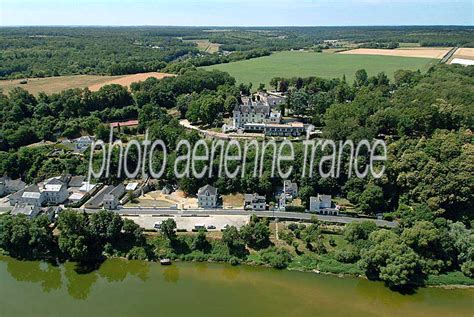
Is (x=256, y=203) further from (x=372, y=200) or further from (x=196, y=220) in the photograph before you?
(x=372, y=200)

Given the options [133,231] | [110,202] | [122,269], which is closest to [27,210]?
[110,202]

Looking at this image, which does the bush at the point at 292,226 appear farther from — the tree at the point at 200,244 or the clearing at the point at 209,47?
the clearing at the point at 209,47

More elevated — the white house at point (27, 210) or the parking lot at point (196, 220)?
the white house at point (27, 210)

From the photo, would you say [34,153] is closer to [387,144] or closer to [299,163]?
[299,163]

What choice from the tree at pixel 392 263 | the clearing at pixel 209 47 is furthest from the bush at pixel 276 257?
the clearing at pixel 209 47

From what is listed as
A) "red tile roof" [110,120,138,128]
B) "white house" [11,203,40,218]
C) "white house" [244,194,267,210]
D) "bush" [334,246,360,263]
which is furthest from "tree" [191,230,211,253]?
"red tile roof" [110,120,138,128]

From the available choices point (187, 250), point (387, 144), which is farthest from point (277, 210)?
point (387, 144)
